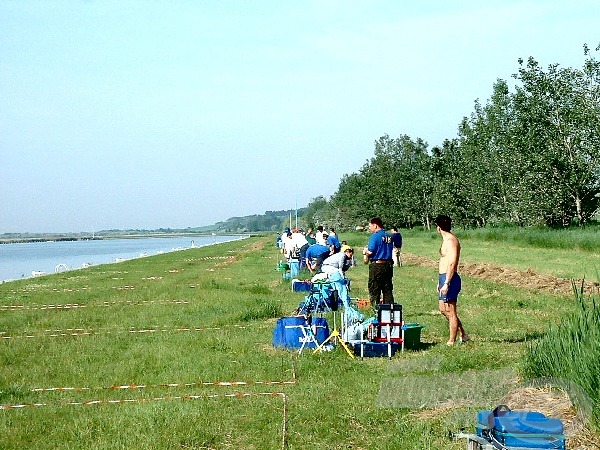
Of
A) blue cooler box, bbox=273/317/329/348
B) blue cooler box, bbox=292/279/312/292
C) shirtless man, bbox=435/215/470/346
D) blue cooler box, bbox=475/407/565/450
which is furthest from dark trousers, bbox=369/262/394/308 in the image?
blue cooler box, bbox=475/407/565/450

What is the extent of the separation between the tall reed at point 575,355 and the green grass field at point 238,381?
0.48m

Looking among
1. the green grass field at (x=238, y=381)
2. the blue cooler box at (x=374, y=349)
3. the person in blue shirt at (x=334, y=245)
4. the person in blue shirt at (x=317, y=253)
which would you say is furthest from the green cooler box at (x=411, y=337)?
the person in blue shirt at (x=334, y=245)

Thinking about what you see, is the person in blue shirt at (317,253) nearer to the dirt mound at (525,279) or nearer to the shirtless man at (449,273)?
the dirt mound at (525,279)

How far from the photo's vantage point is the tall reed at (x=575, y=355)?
5859mm

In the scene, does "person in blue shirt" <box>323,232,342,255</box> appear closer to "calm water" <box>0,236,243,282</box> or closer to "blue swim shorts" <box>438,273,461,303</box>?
"blue swim shorts" <box>438,273,461,303</box>

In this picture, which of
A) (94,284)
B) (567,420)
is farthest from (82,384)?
(94,284)

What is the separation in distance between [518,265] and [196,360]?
20.3m

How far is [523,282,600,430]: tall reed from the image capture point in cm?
586

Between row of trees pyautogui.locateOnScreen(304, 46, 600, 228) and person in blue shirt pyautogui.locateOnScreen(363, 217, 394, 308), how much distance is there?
37.7m

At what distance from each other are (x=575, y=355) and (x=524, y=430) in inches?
80.9

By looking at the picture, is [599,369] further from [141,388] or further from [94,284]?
[94,284]

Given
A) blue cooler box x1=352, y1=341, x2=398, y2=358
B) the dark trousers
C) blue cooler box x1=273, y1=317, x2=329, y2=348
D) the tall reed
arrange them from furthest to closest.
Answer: the dark trousers
blue cooler box x1=273, y1=317, x2=329, y2=348
blue cooler box x1=352, y1=341, x2=398, y2=358
the tall reed

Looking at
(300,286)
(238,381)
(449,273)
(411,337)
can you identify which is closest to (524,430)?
(238,381)

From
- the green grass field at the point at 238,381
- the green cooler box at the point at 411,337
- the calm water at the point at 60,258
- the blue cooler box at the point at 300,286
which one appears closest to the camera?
the green grass field at the point at 238,381
